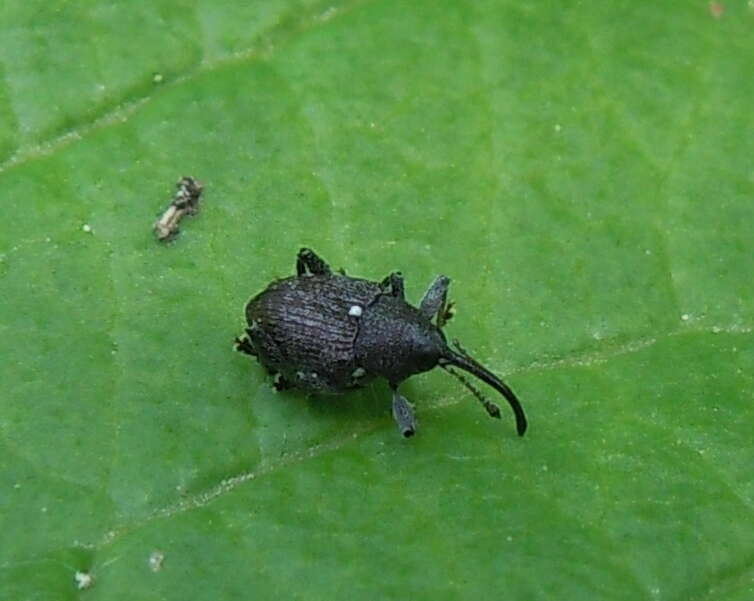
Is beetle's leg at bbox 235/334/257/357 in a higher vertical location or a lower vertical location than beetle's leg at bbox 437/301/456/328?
lower

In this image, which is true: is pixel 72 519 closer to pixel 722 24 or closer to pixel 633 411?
pixel 633 411

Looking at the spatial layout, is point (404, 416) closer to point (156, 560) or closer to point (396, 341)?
point (396, 341)

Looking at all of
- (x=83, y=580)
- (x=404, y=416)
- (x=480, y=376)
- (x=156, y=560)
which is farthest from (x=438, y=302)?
(x=83, y=580)

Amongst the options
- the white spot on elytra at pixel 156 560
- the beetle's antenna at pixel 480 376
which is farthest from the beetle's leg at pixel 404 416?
the white spot on elytra at pixel 156 560

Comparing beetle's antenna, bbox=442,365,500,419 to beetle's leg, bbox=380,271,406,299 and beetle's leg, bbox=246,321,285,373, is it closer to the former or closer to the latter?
beetle's leg, bbox=380,271,406,299

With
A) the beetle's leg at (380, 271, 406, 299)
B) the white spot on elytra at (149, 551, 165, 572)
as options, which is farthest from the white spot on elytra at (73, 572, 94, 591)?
the beetle's leg at (380, 271, 406, 299)

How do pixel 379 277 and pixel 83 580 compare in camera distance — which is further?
pixel 379 277
